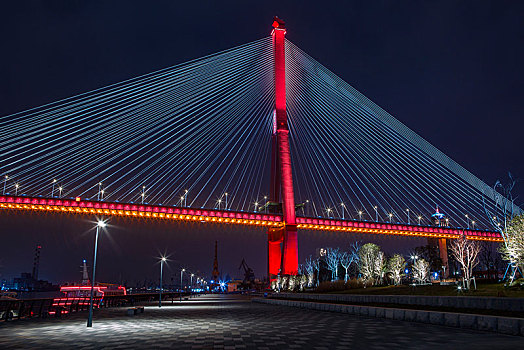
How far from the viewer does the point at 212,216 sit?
65.3m

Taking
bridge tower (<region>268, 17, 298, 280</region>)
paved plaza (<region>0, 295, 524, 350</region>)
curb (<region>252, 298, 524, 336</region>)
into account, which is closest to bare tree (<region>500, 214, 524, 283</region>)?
curb (<region>252, 298, 524, 336</region>)

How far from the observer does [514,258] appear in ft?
66.8

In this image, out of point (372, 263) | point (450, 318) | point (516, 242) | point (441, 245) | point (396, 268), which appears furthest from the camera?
point (441, 245)

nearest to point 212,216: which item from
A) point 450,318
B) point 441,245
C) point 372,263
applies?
point 372,263

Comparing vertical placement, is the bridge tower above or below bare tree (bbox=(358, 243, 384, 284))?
above

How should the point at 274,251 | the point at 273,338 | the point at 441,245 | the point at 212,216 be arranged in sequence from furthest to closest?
the point at 441,245 → the point at 274,251 → the point at 212,216 → the point at 273,338

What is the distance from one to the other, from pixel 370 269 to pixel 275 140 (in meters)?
26.3

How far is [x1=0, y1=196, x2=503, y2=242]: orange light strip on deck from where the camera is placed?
184ft

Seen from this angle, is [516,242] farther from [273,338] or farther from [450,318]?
[273,338]

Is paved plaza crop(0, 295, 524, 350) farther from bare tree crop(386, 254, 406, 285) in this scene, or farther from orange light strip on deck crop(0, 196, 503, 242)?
orange light strip on deck crop(0, 196, 503, 242)

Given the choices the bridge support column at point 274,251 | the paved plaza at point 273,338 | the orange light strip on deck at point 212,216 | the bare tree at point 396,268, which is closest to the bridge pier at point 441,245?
the orange light strip on deck at point 212,216

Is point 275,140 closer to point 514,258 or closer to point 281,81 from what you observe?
point 281,81

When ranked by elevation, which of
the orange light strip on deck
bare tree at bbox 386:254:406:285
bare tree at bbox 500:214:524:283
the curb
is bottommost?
the curb

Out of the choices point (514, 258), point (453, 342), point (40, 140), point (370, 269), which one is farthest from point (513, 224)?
point (40, 140)
